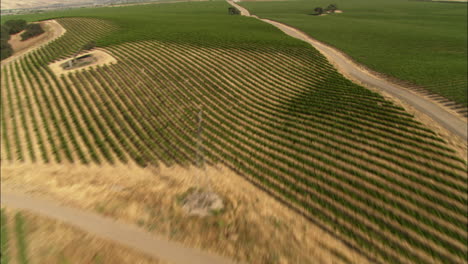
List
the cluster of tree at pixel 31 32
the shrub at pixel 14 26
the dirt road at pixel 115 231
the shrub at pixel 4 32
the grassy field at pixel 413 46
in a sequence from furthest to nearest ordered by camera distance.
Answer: the shrub at pixel 14 26
the cluster of tree at pixel 31 32
the shrub at pixel 4 32
the grassy field at pixel 413 46
the dirt road at pixel 115 231

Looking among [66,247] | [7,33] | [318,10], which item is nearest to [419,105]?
[66,247]

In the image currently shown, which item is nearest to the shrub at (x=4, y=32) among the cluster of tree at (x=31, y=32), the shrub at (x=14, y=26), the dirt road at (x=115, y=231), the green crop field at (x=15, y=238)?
the shrub at (x=14, y=26)

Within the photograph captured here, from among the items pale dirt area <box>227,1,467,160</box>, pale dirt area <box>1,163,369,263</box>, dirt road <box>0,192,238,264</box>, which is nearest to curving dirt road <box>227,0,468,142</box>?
pale dirt area <box>227,1,467,160</box>

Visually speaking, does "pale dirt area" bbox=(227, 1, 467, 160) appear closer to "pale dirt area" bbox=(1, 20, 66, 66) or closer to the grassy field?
the grassy field

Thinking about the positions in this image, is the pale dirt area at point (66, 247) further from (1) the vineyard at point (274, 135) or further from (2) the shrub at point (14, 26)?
(2) the shrub at point (14, 26)

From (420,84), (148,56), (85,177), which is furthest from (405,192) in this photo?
(148,56)

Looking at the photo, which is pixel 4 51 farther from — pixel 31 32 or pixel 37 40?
pixel 31 32
